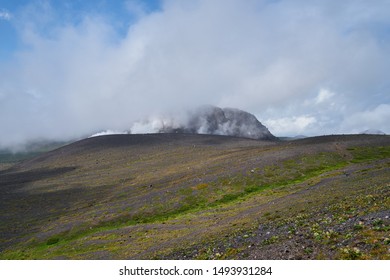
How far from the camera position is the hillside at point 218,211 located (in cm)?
2031

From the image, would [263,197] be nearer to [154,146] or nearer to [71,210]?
[71,210]

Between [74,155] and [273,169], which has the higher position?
[74,155]

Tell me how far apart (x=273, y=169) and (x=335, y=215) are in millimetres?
48485

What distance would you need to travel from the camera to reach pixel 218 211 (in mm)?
49000

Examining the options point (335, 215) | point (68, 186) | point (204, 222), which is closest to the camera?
point (335, 215)

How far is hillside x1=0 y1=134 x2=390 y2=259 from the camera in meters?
20.3

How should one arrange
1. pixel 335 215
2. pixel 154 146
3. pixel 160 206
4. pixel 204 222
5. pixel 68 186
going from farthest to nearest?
pixel 154 146 → pixel 68 186 → pixel 160 206 → pixel 204 222 → pixel 335 215

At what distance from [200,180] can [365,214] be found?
→ 51913 mm

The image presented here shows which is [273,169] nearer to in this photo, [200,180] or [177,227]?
[200,180]

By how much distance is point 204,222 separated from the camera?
42531 mm

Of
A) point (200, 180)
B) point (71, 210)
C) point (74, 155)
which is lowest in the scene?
point (71, 210)

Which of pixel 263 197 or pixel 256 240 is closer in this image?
pixel 256 240

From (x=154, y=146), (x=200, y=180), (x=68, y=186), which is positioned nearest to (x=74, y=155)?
(x=154, y=146)

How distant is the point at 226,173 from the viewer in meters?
74.7
